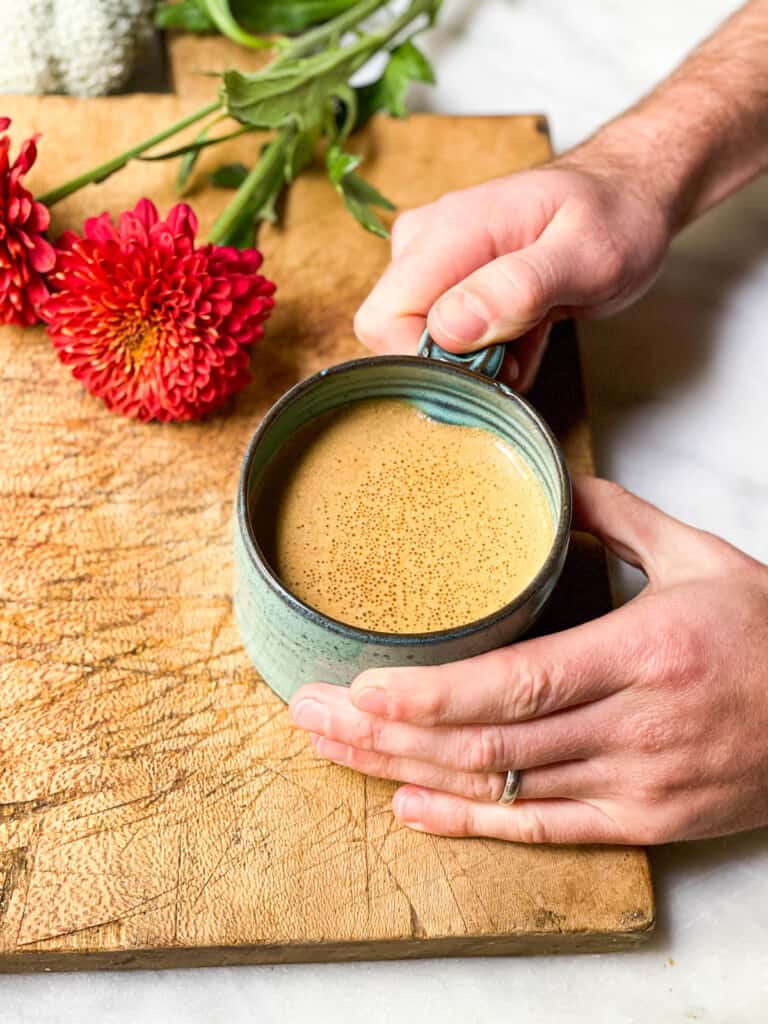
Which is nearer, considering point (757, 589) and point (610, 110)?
point (757, 589)

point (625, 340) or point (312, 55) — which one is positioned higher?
point (312, 55)

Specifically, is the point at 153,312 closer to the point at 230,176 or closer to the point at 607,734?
the point at 230,176

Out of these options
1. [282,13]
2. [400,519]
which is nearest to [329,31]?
[282,13]

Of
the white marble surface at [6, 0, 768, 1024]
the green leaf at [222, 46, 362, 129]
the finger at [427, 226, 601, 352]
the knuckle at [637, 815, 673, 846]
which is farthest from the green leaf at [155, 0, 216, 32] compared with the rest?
the knuckle at [637, 815, 673, 846]

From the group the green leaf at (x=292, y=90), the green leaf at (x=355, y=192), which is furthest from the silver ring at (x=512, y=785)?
the green leaf at (x=292, y=90)

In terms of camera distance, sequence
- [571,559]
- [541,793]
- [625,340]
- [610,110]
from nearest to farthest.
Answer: [541,793] < [571,559] < [625,340] < [610,110]

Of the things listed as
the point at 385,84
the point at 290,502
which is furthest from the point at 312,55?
the point at 290,502

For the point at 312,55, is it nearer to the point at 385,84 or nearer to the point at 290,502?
the point at 385,84
